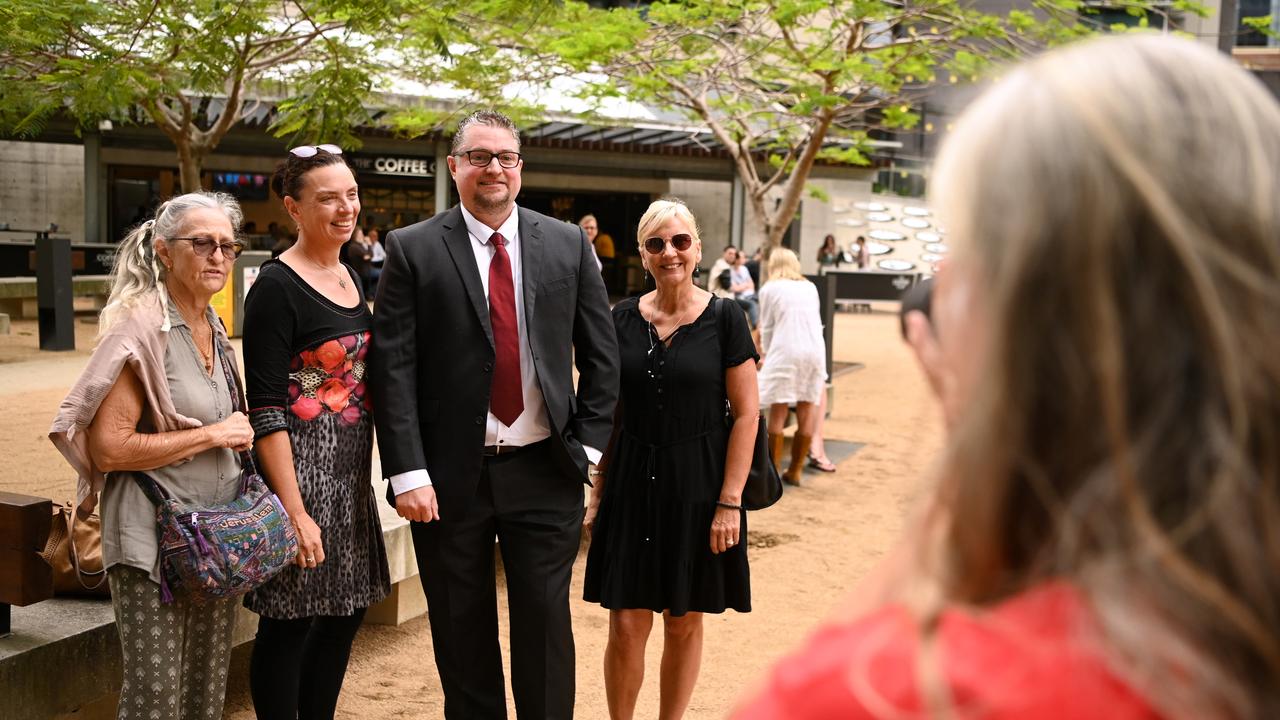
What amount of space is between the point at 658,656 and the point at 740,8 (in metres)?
9.23

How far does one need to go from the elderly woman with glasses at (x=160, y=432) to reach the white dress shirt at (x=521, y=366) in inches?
23.4

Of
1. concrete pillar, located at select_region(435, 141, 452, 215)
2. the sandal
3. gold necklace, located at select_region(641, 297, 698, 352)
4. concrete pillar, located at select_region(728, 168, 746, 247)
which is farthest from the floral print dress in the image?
concrete pillar, located at select_region(728, 168, 746, 247)

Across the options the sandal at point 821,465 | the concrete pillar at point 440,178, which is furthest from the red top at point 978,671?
the concrete pillar at point 440,178

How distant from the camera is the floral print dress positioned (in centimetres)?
358

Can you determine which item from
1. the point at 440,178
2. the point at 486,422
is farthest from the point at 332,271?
the point at 440,178

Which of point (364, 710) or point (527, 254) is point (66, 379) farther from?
point (527, 254)

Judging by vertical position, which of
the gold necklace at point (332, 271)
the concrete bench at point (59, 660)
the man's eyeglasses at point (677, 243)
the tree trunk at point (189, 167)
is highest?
the tree trunk at point (189, 167)

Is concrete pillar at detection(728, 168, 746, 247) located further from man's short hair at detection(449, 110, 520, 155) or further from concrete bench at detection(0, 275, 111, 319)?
man's short hair at detection(449, 110, 520, 155)

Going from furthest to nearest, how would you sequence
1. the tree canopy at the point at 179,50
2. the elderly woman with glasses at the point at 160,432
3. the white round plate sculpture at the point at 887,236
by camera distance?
the white round plate sculpture at the point at 887,236, the tree canopy at the point at 179,50, the elderly woman with glasses at the point at 160,432

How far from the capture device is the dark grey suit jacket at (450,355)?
360 cm

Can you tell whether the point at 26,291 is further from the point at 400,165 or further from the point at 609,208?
the point at 609,208

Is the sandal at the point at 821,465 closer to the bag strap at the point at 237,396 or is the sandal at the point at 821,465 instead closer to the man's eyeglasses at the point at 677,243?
the man's eyeglasses at the point at 677,243

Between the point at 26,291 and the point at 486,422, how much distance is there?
1666 cm

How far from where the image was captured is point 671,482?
4.17 meters
